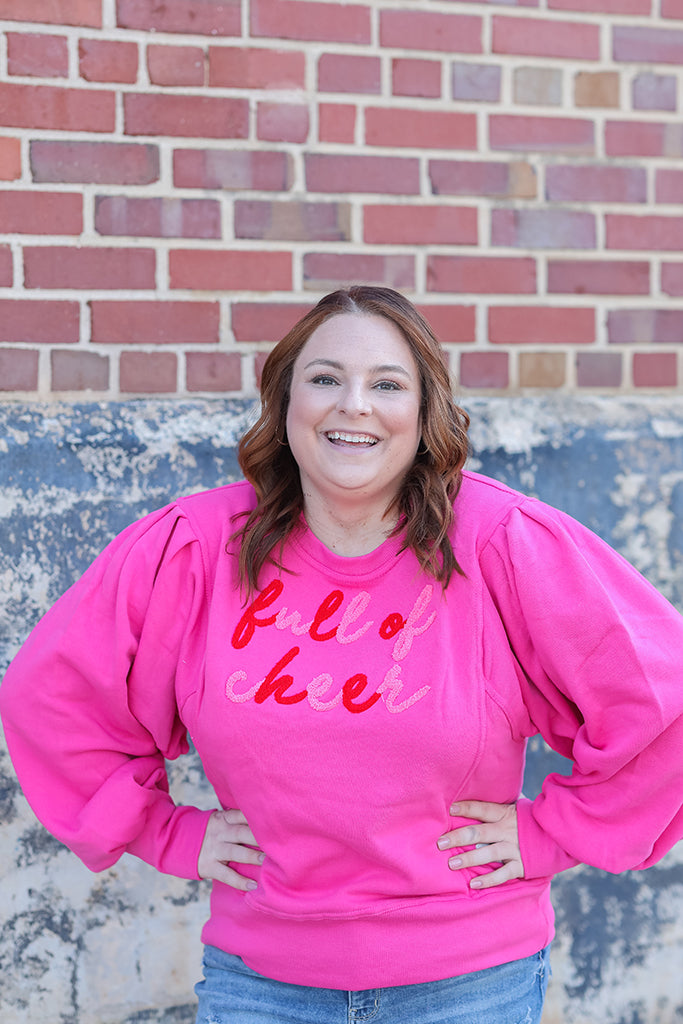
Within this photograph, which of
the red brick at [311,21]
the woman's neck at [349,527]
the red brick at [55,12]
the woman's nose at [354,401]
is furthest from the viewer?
the red brick at [311,21]

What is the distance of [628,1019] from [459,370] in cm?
175

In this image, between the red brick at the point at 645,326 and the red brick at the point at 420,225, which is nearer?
the red brick at the point at 420,225

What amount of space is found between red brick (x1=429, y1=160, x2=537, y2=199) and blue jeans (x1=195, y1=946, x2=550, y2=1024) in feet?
5.60

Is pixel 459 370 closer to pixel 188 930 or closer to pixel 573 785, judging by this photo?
pixel 573 785

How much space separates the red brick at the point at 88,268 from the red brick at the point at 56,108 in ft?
0.89

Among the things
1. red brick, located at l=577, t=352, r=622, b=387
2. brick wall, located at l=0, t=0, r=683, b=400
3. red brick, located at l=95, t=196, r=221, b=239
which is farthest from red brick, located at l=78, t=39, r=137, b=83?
red brick, located at l=577, t=352, r=622, b=387

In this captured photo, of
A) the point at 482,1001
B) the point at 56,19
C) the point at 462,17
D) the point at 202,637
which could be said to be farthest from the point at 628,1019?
the point at 56,19

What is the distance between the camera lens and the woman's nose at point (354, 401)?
1.79 m

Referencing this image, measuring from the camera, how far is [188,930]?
2426mm

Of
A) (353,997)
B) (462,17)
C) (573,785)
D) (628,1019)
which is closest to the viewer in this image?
(353,997)

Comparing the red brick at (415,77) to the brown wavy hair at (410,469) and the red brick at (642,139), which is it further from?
the brown wavy hair at (410,469)

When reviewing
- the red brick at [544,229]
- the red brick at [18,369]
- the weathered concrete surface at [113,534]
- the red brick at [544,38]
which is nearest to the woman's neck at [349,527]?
the weathered concrete surface at [113,534]

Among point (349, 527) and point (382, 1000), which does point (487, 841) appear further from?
point (349, 527)

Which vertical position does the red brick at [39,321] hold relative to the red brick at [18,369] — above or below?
Answer: above
